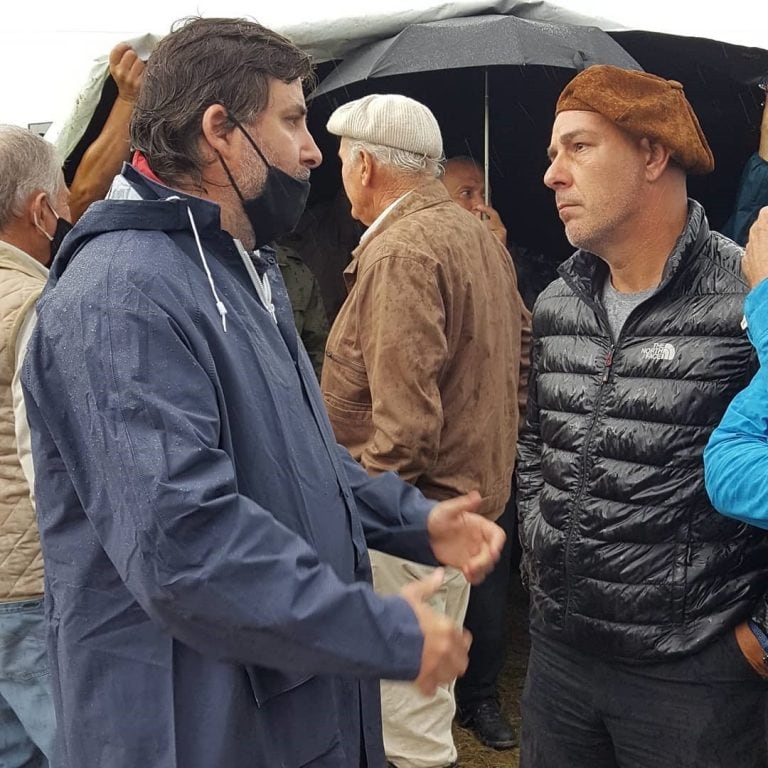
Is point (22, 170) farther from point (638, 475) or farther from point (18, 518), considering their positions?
point (638, 475)

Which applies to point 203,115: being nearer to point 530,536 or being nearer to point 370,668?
point 370,668

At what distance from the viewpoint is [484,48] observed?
3852mm

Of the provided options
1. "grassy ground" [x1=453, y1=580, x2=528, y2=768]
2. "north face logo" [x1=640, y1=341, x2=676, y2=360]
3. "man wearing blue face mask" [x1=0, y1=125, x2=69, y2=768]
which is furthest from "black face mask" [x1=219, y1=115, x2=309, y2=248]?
"grassy ground" [x1=453, y1=580, x2=528, y2=768]

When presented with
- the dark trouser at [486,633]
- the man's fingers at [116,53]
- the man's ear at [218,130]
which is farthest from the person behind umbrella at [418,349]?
the man's ear at [218,130]

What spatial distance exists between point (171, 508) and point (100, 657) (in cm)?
36

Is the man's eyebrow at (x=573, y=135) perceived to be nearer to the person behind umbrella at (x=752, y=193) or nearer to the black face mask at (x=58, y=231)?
the black face mask at (x=58, y=231)

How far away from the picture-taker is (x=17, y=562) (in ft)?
8.84

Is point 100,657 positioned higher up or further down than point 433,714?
higher up

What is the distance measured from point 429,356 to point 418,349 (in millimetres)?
46

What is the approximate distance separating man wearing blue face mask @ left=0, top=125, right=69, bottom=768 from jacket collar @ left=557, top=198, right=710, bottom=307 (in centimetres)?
149

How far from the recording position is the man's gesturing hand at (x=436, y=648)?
4.62ft

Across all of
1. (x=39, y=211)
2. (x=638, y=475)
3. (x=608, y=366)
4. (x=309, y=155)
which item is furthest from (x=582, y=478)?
(x=39, y=211)

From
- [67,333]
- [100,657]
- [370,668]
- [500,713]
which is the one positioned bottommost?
[500,713]

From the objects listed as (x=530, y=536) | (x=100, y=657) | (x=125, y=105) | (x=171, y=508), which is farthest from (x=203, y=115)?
(x=125, y=105)
